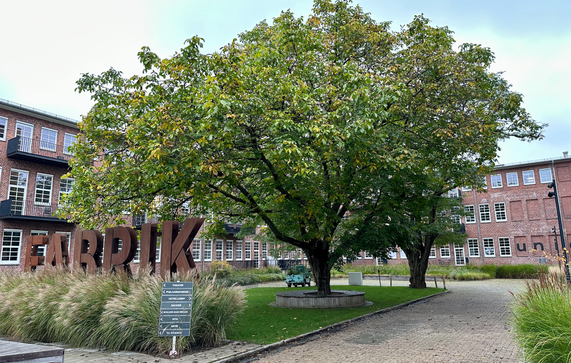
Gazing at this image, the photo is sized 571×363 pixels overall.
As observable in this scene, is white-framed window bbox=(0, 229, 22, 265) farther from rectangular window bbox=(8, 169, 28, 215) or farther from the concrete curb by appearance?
the concrete curb

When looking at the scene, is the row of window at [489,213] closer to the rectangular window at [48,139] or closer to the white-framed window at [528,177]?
the white-framed window at [528,177]

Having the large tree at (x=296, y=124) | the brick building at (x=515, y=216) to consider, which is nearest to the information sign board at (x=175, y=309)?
the large tree at (x=296, y=124)

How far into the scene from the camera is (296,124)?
948 centimetres

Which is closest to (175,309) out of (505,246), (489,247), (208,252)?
(208,252)

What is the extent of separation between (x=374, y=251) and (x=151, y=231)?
7.28 meters

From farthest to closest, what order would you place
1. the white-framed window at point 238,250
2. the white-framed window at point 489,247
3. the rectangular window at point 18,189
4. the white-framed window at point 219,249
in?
the white-framed window at point 489,247, the white-framed window at point 238,250, the white-framed window at point 219,249, the rectangular window at point 18,189

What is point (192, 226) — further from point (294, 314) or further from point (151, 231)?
point (294, 314)

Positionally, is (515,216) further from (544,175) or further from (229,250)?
(229,250)

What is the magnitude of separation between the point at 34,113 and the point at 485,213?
4138 centimetres

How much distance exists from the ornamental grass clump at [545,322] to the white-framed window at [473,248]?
127ft

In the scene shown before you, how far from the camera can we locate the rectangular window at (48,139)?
85.3 feet

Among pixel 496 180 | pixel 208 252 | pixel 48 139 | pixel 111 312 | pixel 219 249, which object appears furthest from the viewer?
pixel 496 180

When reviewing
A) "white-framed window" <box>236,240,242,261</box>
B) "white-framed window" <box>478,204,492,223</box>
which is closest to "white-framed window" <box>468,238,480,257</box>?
"white-framed window" <box>478,204,492,223</box>

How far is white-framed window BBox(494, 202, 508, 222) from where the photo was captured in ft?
135
